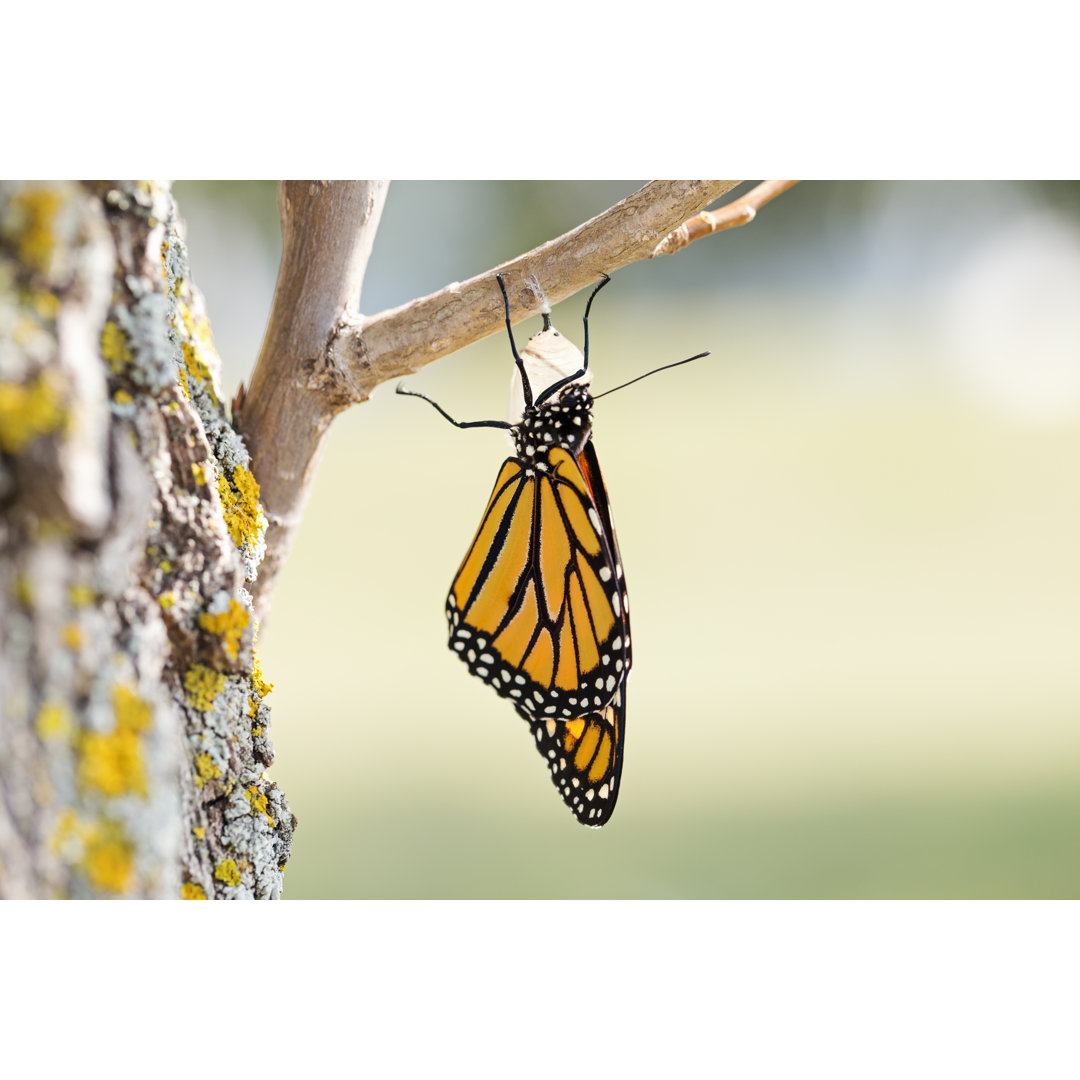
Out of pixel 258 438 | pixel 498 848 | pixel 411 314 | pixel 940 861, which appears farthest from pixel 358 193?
pixel 940 861

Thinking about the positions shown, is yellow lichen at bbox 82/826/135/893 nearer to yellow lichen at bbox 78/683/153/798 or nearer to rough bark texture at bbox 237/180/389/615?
yellow lichen at bbox 78/683/153/798

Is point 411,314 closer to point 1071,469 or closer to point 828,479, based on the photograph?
point 1071,469

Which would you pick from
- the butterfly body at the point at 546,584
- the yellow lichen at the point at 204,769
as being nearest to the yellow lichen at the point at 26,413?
the yellow lichen at the point at 204,769

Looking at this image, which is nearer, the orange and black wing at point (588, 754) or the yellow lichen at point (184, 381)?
the yellow lichen at point (184, 381)

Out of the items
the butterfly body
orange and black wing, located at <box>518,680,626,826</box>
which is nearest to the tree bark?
the butterfly body

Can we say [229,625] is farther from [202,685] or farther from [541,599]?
[541,599]

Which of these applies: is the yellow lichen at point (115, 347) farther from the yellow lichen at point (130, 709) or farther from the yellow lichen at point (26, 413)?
the yellow lichen at point (130, 709)
